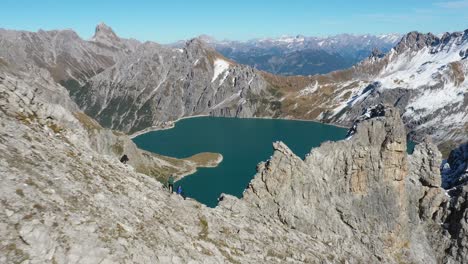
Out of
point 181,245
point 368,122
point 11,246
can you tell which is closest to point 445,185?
point 368,122

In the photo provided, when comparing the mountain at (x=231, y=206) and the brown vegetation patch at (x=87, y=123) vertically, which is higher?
the mountain at (x=231, y=206)

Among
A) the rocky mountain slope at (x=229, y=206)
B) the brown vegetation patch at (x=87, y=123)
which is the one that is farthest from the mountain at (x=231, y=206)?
the brown vegetation patch at (x=87, y=123)

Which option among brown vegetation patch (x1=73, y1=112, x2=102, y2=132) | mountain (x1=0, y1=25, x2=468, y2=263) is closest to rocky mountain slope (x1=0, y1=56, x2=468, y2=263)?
mountain (x1=0, y1=25, x2=468, y2=263)

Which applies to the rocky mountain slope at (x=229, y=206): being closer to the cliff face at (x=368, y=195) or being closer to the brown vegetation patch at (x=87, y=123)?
the cliff face at (x=368, y=195)

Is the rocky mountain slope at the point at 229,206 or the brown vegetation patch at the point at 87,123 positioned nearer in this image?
the rocky mountain slope at the point at 229,206

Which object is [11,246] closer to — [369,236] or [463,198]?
[369,236]

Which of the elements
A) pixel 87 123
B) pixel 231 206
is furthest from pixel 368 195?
pixel 87 123

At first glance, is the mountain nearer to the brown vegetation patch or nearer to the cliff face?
the cliff face

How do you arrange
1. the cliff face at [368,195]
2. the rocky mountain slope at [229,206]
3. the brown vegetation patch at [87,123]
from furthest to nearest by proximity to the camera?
the brown vegetation patch at [87,123]
the cliff face at [368,195]
the rocky mountain slope at [229,206]

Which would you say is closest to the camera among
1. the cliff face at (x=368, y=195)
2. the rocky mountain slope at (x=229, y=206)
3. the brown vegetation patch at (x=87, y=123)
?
the rocky mountain slope at (x=229, y=206)

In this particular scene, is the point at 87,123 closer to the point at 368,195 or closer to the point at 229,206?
the point at 368,195
